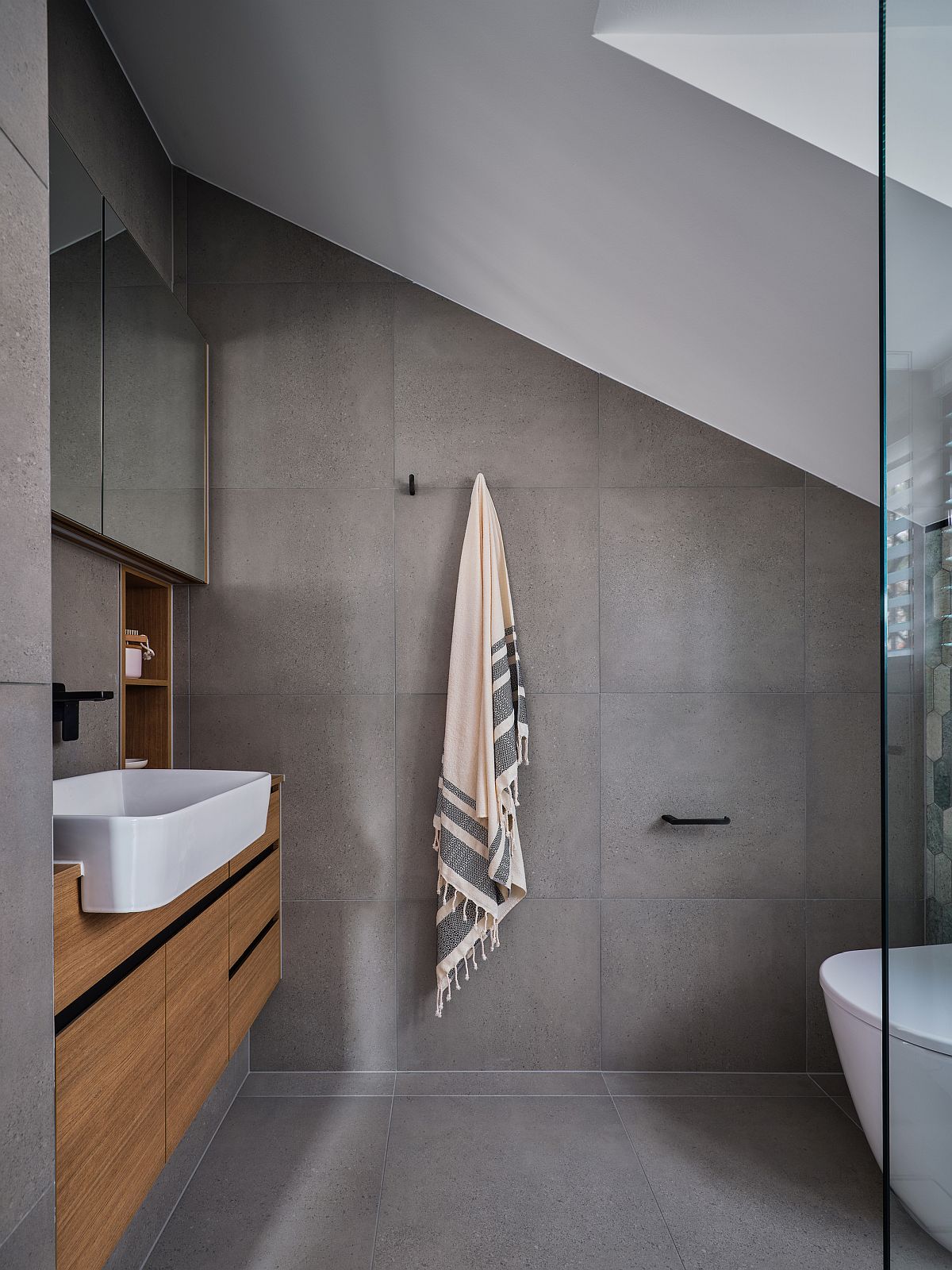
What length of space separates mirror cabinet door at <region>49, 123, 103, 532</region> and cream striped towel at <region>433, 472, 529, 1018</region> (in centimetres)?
106

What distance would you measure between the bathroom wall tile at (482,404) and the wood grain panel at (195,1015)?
1.43 metres

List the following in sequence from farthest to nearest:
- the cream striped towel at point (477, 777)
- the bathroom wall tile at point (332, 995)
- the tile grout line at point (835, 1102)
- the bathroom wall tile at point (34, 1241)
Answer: the bathroom wall tile at point (332, 995) → the cream striped towel at point (477, 777) → the tile grout line at point (835, 1102) → the bathroom wall tile at point (34, 1241)

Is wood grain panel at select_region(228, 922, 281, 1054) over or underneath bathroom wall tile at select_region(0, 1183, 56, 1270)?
underneath

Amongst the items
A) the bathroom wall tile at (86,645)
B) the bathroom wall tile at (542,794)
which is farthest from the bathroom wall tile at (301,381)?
the bathroom wall tile at (542,794)

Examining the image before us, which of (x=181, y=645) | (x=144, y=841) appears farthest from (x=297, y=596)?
(x=144, y=841)

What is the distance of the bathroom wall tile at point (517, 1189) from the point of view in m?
1.73

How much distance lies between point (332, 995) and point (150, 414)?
1752mm

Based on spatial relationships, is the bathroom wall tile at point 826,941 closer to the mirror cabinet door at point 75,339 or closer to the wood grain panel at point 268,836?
the wood grain panel at point 268,836

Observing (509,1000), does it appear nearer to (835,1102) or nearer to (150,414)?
(835,1102)

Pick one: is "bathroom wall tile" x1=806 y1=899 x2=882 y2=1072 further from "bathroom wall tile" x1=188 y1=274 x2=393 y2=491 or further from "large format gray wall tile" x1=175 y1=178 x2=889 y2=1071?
"bathroom wall tile" x1=188 y1=274 x2=393 y2=491

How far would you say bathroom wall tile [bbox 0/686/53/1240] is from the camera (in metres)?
0.82

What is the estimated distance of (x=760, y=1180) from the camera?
1995mm

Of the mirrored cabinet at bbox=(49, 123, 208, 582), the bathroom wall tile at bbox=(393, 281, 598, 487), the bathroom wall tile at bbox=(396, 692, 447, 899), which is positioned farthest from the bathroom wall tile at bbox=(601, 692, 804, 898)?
the mirrored cabinet at bbox=(49, 123, 208, 582)

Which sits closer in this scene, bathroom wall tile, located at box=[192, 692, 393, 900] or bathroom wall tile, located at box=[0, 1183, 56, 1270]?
bathroom wall tile, located at box=[0, 1183, 56, 1270]
